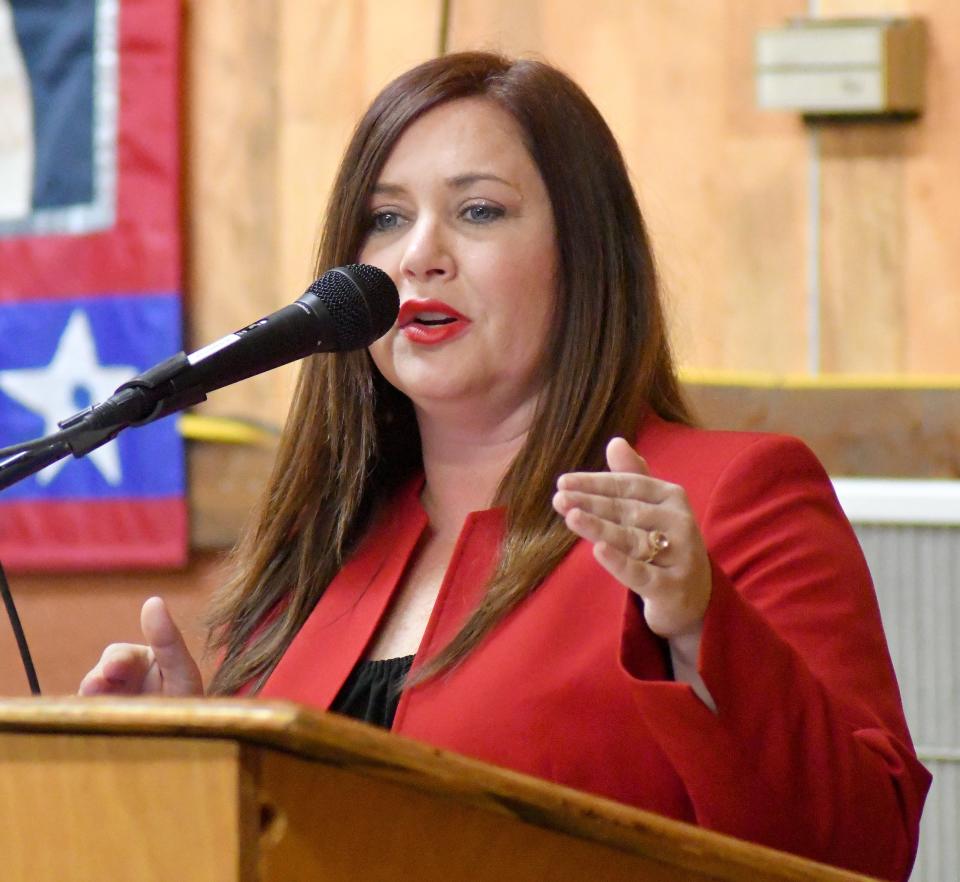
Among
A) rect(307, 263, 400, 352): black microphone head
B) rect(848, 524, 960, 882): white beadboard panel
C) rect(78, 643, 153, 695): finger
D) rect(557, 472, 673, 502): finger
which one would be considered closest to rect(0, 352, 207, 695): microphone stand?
rect(307, 263, 400, 352): black microphone head

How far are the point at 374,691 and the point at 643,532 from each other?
0.57 m

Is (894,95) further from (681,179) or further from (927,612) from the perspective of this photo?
(927,612)

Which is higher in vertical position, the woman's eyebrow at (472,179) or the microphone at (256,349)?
the woman's eyebrow at (472,179)

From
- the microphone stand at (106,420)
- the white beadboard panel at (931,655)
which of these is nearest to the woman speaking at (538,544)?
the microphone stand at (106,420)

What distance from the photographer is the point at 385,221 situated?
1734mm

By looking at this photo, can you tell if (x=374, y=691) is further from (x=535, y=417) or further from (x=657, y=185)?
(x=657, y=185)

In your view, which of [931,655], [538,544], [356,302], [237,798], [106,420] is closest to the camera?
[237,798]

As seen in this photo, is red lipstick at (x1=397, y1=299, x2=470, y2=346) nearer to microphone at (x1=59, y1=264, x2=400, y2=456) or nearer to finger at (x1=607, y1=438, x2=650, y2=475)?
microphone at (x1=59, y1=264, x2=400, y2=456)

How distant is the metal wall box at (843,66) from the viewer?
2.42 meters

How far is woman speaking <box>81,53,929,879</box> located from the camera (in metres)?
1.17

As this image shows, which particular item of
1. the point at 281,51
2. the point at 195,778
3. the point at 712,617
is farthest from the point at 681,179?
the point at 195,778

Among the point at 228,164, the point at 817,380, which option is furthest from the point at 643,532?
the point at 228,164

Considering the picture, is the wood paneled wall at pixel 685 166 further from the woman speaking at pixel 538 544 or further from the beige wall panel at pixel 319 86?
the woman speaking at pixel 538 544

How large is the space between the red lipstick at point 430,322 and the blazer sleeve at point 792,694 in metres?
0.33
